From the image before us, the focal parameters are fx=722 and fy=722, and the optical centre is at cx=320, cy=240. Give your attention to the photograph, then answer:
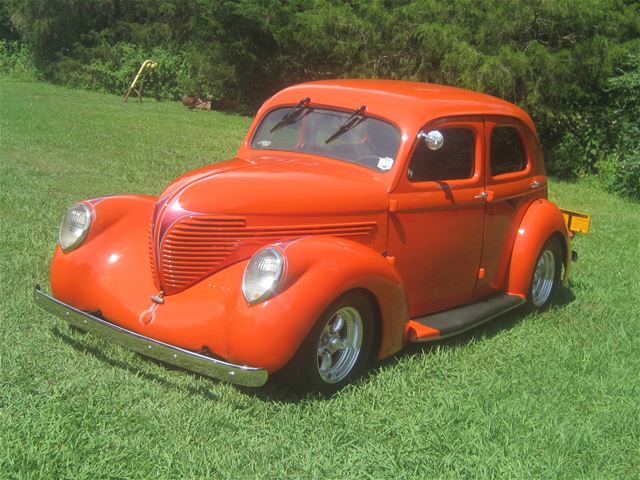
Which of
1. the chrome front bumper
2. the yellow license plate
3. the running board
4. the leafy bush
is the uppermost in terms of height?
the yellow license plate

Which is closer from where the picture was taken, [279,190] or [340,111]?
[279,190]

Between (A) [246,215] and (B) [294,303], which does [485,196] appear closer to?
(A) [246,215]

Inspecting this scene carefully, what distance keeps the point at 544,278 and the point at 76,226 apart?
356 centimetres

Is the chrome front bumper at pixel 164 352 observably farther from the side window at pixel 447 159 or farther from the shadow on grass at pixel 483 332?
the side window at pixel 447 159

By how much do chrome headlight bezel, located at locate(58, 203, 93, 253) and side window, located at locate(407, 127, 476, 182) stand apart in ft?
6.52

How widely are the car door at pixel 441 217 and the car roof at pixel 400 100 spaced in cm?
9

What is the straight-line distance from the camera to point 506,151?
5375 mm

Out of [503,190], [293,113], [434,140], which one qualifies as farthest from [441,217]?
[293,113]

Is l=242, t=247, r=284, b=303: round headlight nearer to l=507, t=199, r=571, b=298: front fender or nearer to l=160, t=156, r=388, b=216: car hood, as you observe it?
l=160, t=156, r=388, b=216: car hood

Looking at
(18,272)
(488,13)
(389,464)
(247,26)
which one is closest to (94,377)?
(389,464)


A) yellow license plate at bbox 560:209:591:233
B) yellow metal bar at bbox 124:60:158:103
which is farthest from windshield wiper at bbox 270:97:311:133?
yellow metal bar at bbox 124:60:158:103

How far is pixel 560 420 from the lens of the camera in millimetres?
3803

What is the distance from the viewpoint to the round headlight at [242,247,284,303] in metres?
3.53

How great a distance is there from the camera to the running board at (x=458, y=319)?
4359 millimetres
